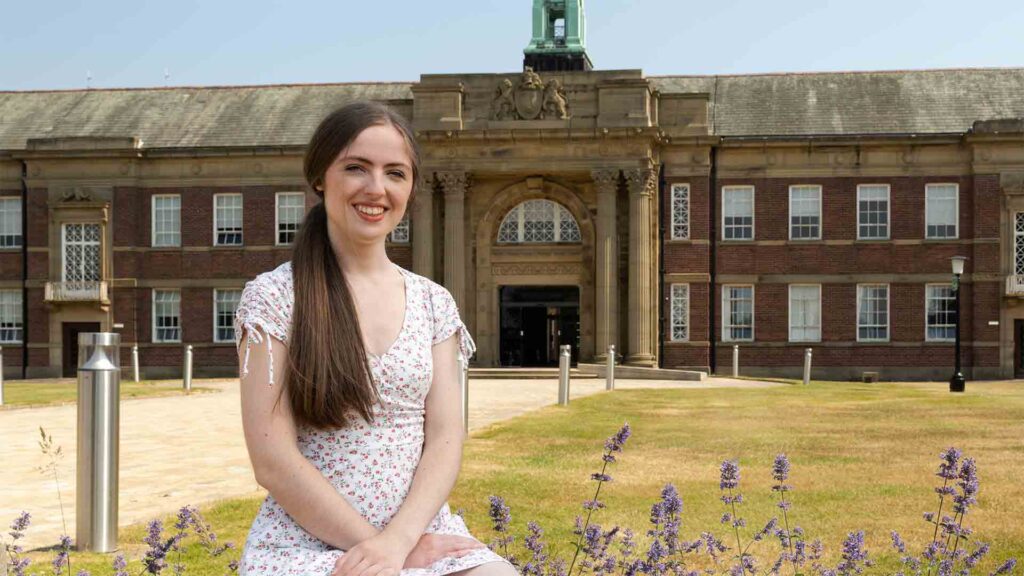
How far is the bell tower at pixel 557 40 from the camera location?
152 ft

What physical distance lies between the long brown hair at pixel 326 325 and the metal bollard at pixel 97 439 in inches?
166

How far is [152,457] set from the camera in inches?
560

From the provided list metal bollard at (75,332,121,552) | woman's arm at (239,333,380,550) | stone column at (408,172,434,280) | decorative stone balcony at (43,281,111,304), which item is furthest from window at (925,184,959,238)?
woman's arm at (239,333,380,550)

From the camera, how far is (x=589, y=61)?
159 ft

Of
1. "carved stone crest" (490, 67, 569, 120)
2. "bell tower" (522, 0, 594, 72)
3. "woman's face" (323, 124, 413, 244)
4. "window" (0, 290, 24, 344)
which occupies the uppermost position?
"bell tower" (522, 0, 594, 72)

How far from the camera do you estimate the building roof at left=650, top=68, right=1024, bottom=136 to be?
41781 mm

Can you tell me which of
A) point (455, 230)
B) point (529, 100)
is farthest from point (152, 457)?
point (529, 100)

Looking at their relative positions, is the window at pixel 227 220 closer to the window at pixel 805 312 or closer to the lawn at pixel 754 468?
the window at pixel 805 312

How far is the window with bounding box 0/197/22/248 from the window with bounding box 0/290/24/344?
1.81 m

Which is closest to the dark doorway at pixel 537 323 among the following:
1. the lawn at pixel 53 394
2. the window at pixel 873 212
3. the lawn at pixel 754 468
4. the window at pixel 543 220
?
the window at pixel 543 220

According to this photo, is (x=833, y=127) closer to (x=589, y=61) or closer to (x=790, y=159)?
(x=790, y=159)

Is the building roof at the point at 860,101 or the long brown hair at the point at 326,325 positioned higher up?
the building roof at the point at 860,101

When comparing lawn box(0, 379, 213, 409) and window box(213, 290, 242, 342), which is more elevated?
window box(213, 290, 242, 342)

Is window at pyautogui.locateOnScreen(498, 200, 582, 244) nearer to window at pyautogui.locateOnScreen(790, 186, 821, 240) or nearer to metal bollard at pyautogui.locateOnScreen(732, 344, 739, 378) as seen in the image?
metal bollard at pyautogui.locateOnScreen(732, 344, 739, 378)
